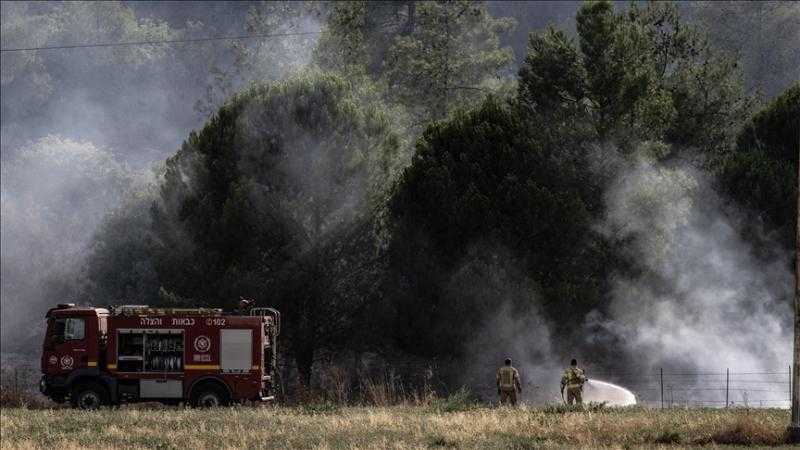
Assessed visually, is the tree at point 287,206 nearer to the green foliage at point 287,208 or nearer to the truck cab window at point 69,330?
the green foliage at point 287,208

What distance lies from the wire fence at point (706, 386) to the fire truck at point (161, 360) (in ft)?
50.7

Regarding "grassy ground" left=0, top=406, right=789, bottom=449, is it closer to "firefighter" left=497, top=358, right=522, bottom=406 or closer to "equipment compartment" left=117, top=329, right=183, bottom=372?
"firefighter" left=497, top=358, right=522, bottom=406

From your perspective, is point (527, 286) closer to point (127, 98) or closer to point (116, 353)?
point (116, 353)

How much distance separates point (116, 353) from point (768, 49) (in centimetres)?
7530

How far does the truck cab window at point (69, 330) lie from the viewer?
3703cm

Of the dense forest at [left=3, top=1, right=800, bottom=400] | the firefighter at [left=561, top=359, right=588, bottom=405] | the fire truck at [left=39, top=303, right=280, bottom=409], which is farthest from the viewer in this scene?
the dense forest at [left=3, top=1, right=800, bottom=400]

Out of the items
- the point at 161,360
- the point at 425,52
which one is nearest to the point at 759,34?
the point at 425,52

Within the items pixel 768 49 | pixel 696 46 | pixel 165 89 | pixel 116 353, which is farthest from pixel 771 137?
pixel 165 89

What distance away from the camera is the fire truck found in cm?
3666

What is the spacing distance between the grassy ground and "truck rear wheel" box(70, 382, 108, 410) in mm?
4983

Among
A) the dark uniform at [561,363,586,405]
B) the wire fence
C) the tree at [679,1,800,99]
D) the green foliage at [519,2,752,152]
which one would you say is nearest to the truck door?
the dark uniform at [561,363,586,405]

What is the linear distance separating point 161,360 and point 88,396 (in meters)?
2.42

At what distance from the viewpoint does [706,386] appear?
160ft

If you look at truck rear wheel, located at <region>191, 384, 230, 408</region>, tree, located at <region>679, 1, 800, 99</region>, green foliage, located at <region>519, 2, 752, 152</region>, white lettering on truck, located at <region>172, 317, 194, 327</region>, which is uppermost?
tree, located at <region>679, 1, 800, 99</region>
